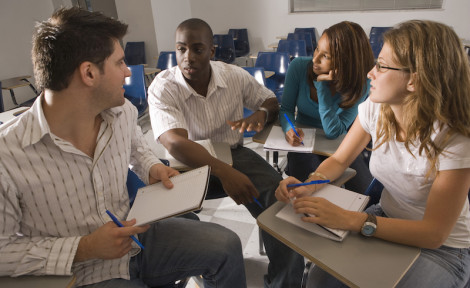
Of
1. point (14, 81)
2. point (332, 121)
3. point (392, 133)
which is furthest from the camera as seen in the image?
point (14, 81)

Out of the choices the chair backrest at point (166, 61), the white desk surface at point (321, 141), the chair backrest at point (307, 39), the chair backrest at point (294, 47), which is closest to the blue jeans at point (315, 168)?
the white desk surface at point (321, 141)

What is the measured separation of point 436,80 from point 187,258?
104 centimetres

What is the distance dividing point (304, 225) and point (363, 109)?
0.60m

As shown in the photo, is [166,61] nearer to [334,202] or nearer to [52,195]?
[52,195]

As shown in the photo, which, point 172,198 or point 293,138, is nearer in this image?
point 172,198

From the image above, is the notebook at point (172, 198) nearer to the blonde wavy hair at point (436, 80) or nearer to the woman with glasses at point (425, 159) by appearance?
the woman with glasses at point (425, 159)

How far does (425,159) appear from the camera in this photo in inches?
38.3

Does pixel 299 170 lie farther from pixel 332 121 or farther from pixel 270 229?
pixel 270 229

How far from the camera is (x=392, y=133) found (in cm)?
110

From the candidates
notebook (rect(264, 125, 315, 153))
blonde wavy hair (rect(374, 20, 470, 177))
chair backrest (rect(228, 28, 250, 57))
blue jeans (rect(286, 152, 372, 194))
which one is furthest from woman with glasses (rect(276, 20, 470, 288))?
chair backrest (rect(228, 28, 250, 57))

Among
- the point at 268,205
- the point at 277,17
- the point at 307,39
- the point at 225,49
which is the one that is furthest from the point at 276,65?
the point at 277,17

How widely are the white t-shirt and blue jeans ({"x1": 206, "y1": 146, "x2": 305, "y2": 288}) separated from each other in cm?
47

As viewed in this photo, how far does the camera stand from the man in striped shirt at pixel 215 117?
1.36 metres

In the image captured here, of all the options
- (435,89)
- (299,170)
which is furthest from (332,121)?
(435,89)
